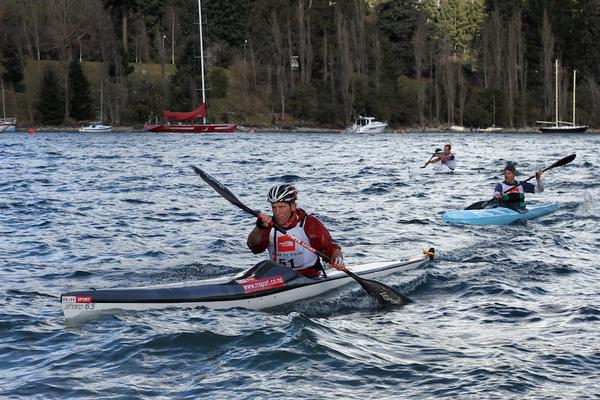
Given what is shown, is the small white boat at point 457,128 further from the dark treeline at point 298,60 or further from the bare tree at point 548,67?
the bare tree at point 548,67

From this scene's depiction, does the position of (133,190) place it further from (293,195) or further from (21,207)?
(293,195)

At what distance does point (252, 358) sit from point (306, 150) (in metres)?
42.8

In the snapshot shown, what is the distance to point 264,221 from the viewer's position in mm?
11352

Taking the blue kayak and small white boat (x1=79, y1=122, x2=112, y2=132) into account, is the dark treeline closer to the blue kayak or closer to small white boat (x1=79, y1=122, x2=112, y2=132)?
small white boat (x1=79, y1=122, x2=112, y2=132)

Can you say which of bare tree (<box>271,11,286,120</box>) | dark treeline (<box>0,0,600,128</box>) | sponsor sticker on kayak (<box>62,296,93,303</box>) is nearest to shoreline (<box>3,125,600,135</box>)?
dark treeline (<box>0,0,600,128</box>)

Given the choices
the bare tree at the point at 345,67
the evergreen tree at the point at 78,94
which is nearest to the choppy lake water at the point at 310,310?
the evergreen tree at the point at 78,94

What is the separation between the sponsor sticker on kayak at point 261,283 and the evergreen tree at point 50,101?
7284 centimetres

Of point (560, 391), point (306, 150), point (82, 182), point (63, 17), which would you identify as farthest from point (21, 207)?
point (63, 17)

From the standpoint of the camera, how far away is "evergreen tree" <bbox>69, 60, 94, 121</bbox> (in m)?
82.1

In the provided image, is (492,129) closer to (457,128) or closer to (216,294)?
(457,128)

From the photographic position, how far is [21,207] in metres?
22.5

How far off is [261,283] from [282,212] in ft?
3.25

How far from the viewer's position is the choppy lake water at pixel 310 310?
8.66 meters

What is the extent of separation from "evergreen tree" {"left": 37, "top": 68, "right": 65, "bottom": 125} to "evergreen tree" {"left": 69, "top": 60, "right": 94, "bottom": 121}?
145 centimetres
